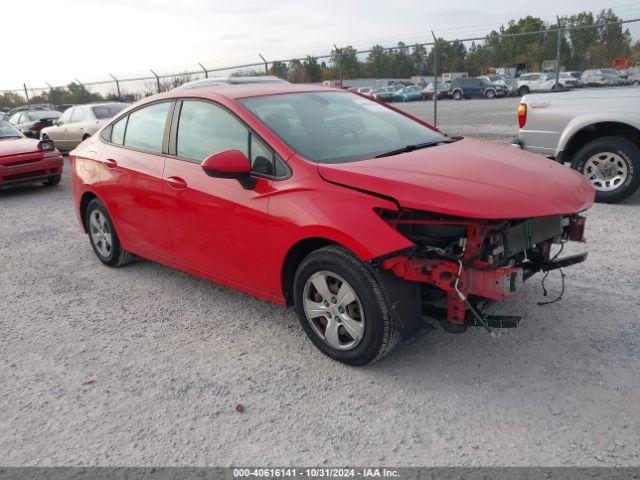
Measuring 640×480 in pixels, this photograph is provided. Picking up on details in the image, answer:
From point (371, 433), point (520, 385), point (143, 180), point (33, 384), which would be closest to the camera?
point (371, 433)

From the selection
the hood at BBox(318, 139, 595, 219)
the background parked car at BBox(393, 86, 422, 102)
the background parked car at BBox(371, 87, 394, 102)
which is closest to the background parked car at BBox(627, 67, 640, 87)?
the hood at BBox(318, 139, 595, 219)

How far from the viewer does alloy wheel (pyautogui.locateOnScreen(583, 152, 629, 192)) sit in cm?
668

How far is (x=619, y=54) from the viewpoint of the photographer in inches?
479

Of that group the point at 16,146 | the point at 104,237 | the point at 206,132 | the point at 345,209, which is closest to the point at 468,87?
the point at 16,146

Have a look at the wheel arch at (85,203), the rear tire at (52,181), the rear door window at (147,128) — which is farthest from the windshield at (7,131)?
the rear door window at (147,128)

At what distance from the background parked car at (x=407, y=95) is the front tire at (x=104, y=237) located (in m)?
33.1

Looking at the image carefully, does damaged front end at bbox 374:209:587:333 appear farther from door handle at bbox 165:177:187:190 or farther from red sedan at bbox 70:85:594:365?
door handle at bbox 165:177:187:190

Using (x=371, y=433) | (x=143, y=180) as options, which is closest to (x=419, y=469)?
(x=371, y=433)

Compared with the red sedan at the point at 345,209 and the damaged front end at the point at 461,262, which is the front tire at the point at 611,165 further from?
the damaged front end at the point at 461,262

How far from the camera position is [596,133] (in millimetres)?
6918

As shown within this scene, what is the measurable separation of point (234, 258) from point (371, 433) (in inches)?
63.7

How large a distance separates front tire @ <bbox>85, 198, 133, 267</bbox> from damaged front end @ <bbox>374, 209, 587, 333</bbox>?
3152 millimetres

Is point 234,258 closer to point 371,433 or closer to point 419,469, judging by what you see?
point 371,433

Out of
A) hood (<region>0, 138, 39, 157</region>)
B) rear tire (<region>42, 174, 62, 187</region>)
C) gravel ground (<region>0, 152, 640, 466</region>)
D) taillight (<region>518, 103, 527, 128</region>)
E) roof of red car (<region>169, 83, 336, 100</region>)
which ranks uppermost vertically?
roof of red car (<region>169, 83, 336, 100</region>)
